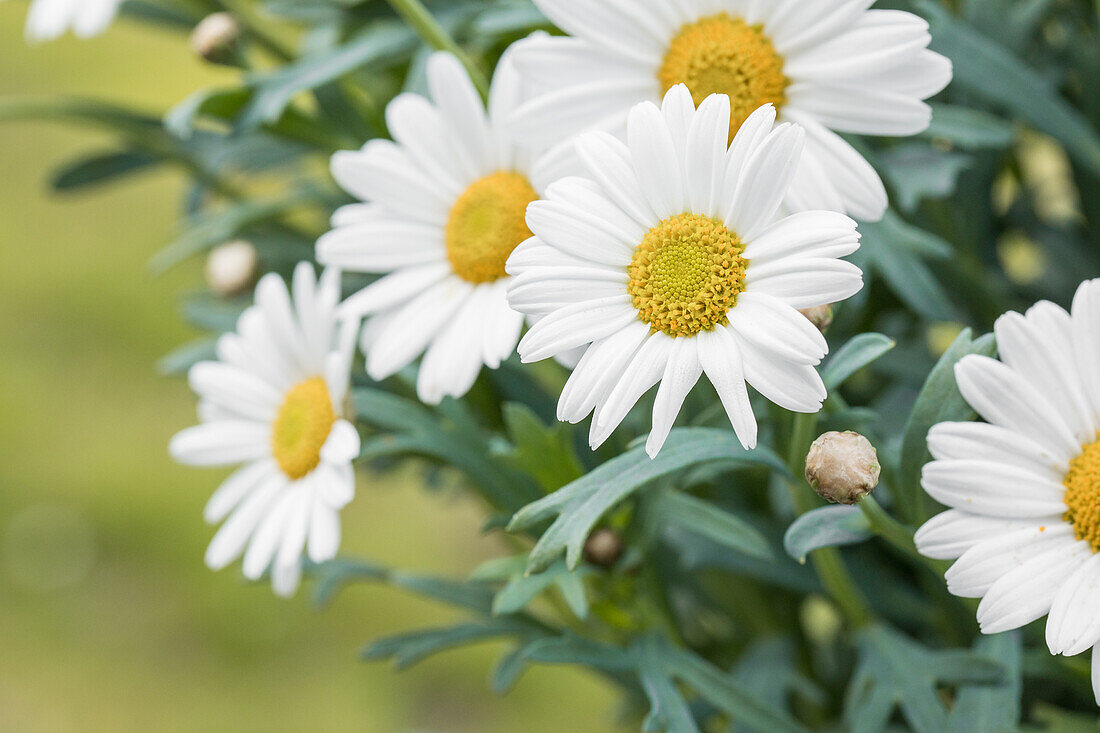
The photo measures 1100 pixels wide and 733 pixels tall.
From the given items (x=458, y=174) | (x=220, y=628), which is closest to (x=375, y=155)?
(x=458, y=174)

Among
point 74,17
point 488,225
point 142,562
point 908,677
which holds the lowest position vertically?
point 142,562

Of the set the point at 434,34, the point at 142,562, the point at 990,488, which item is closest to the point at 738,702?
the point at 990,488

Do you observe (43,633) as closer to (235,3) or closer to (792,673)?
(235,3)

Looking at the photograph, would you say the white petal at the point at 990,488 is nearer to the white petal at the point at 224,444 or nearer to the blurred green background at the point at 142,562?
the white petal at the point at 224,444

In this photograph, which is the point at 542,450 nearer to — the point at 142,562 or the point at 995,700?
the point at 995,700

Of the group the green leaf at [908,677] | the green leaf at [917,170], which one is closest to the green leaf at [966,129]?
the green leaf at [917,170]

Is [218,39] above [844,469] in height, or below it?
above

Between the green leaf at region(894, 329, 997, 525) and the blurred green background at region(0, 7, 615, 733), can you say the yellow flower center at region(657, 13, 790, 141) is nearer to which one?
the green leaf at region(894, 329, 997, 525)
